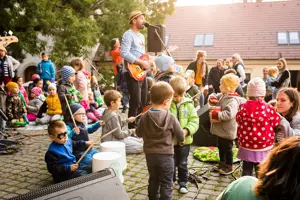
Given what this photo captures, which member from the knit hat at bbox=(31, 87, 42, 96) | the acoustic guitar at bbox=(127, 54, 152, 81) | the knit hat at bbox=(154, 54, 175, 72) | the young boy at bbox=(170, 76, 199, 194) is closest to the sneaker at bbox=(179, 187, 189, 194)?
the young boy at bbox=(170, 76, 199, 194)

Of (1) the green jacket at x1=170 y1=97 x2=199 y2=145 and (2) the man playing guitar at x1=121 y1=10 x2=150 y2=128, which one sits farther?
(2) the man playing guitar at x1=121 y1=10 x2=150 y2=128

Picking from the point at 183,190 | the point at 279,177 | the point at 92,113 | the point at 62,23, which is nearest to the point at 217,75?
the point at 92,113

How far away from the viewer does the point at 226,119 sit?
4.09m

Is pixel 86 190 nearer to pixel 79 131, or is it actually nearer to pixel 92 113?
pixel 79 131

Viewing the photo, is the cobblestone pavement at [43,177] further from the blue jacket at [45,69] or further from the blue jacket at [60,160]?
the blue jacket at [45,69]

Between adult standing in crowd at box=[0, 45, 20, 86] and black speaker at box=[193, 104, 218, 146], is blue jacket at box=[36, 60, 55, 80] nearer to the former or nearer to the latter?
adult standing in crowd at box=[0, 45, 20, 86]

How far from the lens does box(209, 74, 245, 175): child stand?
4.12 m

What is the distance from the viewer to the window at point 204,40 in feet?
81.8

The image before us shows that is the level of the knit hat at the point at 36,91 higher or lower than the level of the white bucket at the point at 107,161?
higher

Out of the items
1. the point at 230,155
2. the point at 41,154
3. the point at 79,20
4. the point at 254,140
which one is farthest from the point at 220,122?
the point at 79,20

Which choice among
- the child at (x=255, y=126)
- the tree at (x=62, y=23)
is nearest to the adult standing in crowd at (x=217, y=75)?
the tree at (x=62, y=23)

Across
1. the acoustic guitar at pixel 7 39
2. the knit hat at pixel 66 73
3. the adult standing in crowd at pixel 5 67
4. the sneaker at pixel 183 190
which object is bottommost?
the sneaker at pixel 183 190

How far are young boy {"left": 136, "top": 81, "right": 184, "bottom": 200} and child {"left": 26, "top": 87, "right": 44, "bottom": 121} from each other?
6631 mm

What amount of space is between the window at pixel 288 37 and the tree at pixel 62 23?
14.0m
